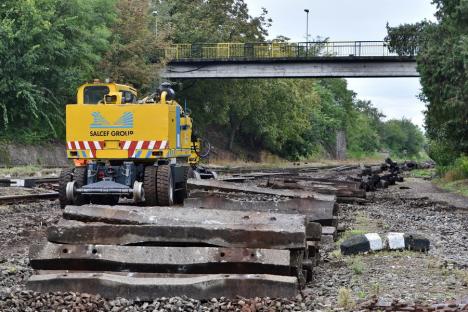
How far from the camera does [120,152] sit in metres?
16.2

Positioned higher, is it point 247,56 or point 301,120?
point 247,56

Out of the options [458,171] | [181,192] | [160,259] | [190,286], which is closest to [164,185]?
[181,192]

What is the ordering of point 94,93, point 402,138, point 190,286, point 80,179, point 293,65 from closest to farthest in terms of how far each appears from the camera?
point 190,286 < point 80,179 < point 94,93 < point 293,65 < point 402,138

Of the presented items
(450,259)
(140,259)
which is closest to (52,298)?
(140,259)

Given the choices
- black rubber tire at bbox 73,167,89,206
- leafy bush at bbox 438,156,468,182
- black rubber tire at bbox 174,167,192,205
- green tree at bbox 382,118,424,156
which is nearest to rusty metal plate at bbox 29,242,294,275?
black rubber tire at bbox 73,167,89,206

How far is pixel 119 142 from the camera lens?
16219 millimetres

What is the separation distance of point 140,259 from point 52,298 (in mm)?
943

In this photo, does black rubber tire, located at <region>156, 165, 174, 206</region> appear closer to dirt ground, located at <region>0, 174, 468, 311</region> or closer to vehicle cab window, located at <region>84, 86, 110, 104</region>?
vehicle cab window, located at <region>84, 86, 110, 104</region>

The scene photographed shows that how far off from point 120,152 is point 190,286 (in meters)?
9.40

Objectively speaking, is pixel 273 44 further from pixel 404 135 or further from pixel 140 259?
pixel 404 135

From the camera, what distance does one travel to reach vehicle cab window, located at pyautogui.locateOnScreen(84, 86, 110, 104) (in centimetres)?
1758

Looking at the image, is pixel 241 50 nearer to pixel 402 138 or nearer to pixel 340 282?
pixel 340 282

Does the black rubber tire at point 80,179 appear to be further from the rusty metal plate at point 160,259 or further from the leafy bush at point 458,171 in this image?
the leafy bush at point 458,171

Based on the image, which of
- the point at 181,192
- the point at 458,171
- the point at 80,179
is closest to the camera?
the point at 80,179
